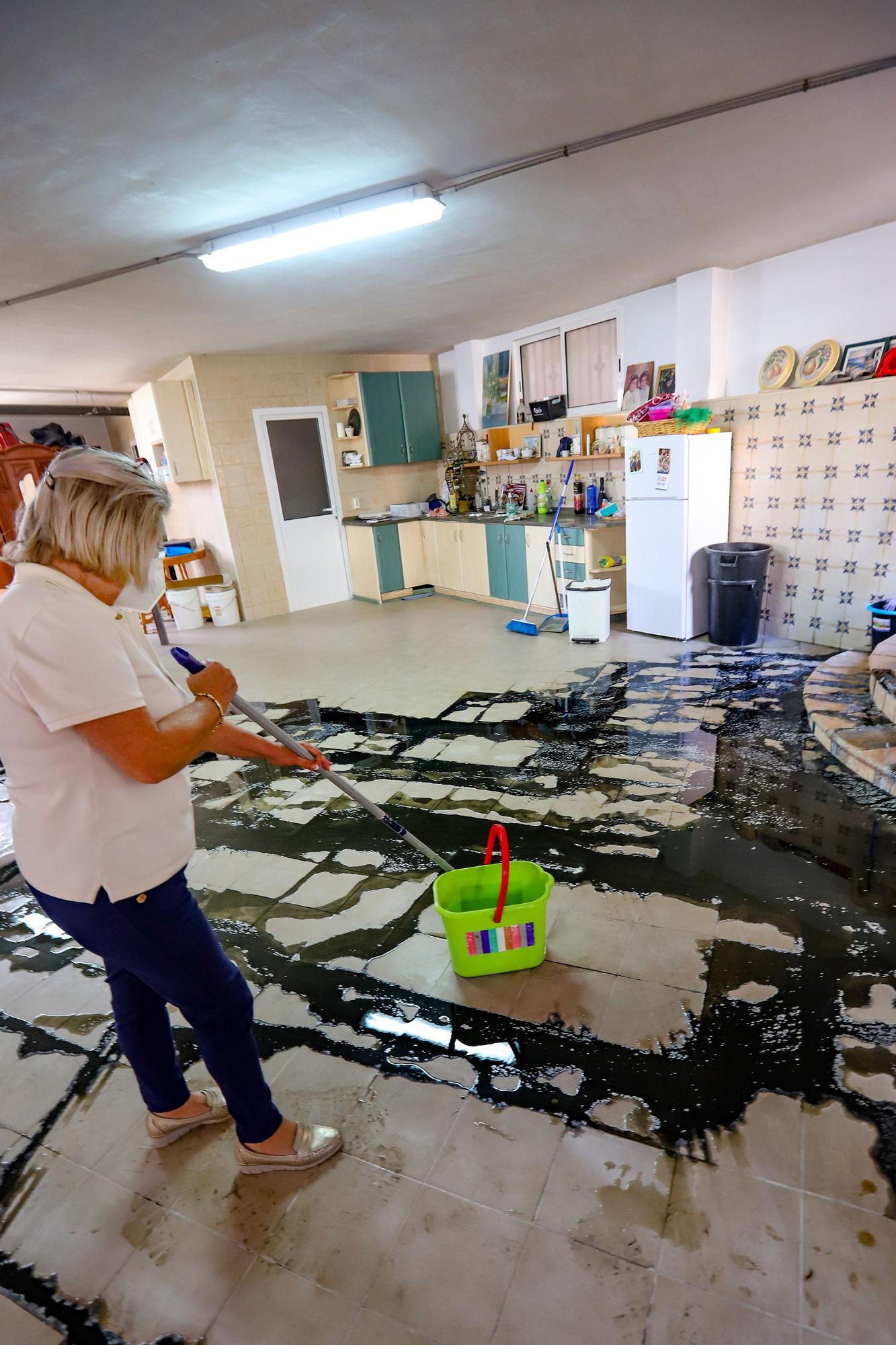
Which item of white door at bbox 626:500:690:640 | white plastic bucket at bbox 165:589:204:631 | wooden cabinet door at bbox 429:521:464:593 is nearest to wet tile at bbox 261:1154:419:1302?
white door at bbox 626:500:690:640

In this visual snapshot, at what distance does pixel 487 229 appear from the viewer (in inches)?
138

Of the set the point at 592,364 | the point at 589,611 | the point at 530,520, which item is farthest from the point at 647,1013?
the point at 592,364

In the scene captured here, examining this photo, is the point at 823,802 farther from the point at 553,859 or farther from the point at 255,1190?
the point at 255,1190

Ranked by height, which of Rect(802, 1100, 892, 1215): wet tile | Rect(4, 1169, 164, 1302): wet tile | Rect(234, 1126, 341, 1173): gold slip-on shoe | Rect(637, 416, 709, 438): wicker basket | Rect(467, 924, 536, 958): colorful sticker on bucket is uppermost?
Rect(637, 416, 709, 438): wicker basket

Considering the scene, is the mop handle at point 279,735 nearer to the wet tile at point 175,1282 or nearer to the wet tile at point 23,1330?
the wet tile at point 175,1282

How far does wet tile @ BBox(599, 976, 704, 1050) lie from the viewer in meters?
1.73

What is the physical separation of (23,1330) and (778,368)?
222 inches

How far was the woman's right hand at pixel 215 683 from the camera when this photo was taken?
1.31m

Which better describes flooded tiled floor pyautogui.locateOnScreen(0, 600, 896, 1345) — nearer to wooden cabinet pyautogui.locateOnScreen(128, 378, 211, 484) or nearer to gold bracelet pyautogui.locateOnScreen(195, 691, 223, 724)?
gold bracelet pyautogui.locateOnScreen(195, 691, 223, 724)

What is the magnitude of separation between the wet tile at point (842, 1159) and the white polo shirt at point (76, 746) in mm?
1459

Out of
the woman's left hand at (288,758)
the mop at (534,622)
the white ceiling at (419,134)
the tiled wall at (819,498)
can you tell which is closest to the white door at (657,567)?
the tiled wall at (819,498)

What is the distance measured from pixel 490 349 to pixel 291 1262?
286 inches

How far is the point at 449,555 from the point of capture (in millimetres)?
7145

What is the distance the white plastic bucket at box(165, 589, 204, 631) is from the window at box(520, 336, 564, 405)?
4016 millimetres
